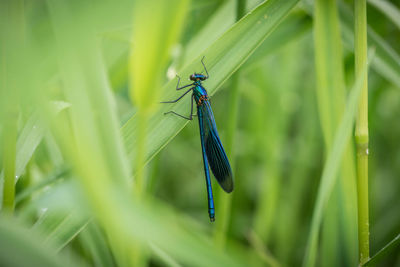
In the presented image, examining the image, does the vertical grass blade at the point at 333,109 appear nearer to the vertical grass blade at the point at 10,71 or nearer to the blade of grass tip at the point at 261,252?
the blade of grass tip at the point at 261,252

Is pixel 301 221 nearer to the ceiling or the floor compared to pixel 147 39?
nearer to the ceiling

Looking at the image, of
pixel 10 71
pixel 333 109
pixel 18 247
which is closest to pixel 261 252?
pixel 333 109

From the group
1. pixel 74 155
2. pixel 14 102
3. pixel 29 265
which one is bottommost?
pixel 29 265

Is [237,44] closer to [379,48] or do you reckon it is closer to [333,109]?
[333,109]

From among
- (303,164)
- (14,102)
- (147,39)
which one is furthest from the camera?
(303,164)

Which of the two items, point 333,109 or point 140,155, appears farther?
point 333,109

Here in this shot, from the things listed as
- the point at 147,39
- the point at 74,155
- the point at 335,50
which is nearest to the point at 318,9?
the point at 335,50

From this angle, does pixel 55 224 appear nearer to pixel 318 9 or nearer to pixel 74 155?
pixel 74 155

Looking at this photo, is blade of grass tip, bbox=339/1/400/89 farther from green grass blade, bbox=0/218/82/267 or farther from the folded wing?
green grass blade, bbox=0/218/82/267

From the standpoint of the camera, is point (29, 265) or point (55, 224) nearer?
point (29, 265)
